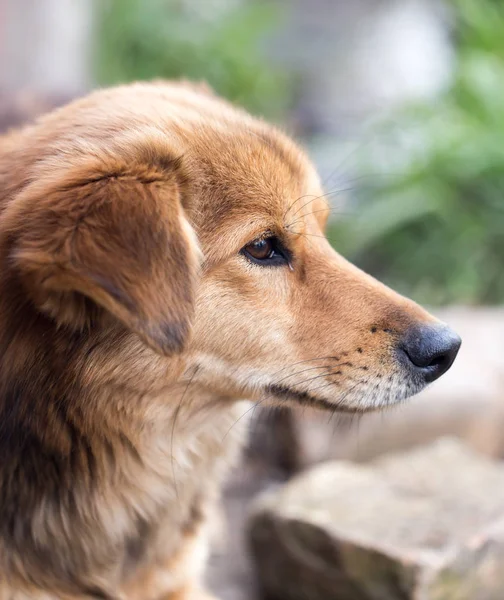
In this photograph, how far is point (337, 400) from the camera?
7.07ft

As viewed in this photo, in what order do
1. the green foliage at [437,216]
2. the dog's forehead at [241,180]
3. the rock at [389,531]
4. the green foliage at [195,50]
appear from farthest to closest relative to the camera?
the green foliage at [195,50]
the green foliage at [437,216]
the rock at [389,531]
the dog's forehead at [241,180]

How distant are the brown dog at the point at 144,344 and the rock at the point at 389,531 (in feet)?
2.33

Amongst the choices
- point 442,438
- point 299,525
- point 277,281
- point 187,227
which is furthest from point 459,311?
point 187,227

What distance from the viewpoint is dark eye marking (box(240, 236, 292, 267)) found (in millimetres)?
2092

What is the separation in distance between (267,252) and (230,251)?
0.13 m

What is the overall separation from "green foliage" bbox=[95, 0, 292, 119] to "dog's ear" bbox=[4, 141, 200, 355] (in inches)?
227

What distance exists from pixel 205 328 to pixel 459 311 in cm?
265

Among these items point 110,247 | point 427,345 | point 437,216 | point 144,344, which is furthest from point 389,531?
point 437,216

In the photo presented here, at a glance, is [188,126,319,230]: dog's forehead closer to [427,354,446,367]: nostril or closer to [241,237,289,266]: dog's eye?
[241,237,289,266]: dog's eye

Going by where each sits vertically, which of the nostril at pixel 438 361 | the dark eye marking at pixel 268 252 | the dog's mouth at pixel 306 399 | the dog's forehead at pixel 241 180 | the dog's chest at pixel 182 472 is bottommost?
the dog's chest at pixel 182 472

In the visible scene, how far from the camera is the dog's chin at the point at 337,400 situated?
2145mm

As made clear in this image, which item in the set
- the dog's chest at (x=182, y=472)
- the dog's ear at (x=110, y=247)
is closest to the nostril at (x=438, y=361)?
the dog's chest at (x=182, y=472)

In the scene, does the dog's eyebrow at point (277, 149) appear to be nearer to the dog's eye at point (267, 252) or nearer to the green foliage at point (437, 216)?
the dog's eye at point (267, 252)

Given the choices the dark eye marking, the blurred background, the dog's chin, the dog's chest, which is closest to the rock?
the blurred background
